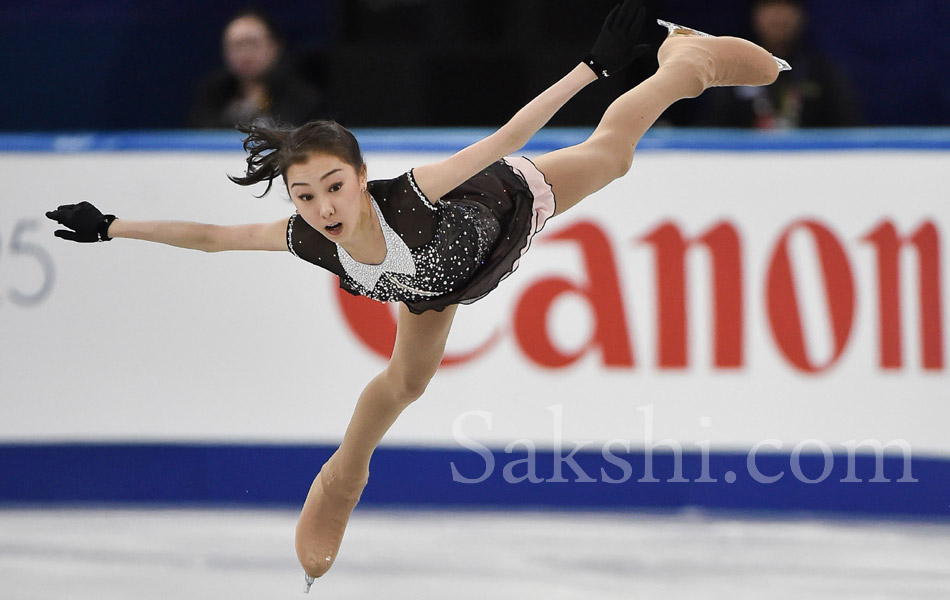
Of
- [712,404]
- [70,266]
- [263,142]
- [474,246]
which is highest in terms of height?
[263,142]

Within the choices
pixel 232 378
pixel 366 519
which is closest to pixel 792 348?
pixel 366 519

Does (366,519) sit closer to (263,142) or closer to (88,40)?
(263,142)

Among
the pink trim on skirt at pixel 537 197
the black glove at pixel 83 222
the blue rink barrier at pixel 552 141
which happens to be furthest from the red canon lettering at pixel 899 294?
the black glove at pixel 83 222

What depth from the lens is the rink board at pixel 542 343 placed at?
208 inches

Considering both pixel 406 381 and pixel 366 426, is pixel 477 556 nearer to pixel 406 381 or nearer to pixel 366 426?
pixel 366 426

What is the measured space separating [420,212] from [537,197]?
1.46ft

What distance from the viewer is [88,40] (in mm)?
8211

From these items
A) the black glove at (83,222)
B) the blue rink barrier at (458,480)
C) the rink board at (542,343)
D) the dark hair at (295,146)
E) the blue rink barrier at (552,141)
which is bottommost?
the blue rink barrier at (458,480)

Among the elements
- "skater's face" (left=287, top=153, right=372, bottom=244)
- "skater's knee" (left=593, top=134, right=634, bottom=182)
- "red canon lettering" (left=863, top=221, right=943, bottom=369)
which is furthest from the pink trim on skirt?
"red canon lettering" (left=863, top=221, right=943, bottom=369)

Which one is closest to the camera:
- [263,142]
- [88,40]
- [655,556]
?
[263,142]

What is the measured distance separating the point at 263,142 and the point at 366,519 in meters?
2.20

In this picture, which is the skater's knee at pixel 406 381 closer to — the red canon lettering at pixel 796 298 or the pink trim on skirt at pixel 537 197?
the pink trim on skirt at pixel 537 197

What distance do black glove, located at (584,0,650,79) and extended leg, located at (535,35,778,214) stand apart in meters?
0.37

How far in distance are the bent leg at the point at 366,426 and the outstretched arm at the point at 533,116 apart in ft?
1.52
